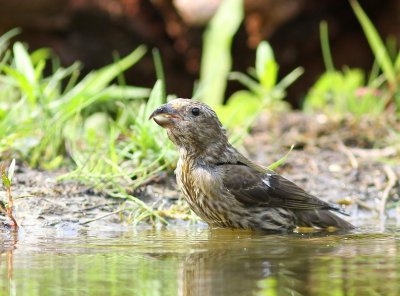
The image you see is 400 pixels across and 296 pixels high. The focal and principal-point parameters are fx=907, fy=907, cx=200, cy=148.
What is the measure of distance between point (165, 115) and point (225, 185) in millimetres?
565

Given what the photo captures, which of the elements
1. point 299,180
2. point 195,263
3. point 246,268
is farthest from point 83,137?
point 246,268

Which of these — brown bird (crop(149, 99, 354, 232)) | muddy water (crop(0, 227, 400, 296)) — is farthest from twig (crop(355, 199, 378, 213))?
muddy water (crop(0, 227, 400, 296))

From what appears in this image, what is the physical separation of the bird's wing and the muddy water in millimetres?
319

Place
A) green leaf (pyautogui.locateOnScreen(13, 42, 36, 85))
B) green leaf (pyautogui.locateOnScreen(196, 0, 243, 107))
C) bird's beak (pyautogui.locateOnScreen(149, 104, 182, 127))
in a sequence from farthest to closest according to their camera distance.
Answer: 1. green leaf (pyautogui.locateOnScreen(196, 0, 243, 107))
2. green leaf (pyautogui.locateOnScreen(13, 42, 36, 85))
3. bird's beak (pyautogui.locateOnScreen(149, 104, 182, 127))

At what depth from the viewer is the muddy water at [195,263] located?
3318 millimetres

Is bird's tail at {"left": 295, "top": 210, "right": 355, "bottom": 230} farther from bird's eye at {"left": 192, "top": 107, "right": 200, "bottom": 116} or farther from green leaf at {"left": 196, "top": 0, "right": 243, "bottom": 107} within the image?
green leaf at {"left": 196, "top": 0, "right": 243, "bottom": 107}

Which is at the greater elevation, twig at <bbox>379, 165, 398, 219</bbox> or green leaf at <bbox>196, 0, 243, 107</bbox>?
green leaf at <bbox>196, 0, 243, 107</bbox>

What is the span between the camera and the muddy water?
332 centimetres

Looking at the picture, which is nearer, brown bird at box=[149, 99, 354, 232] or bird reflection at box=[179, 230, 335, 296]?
bird reflection at box=[179, 230, 335, 296]

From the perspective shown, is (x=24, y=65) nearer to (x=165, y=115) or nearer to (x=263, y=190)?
(x=165, y=115)

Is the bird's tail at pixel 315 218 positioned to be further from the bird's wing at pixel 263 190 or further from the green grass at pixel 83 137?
the green grass at pixel 83 137

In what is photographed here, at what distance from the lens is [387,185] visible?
6.73 m

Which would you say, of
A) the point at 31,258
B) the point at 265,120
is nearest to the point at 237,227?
the point at 31,258

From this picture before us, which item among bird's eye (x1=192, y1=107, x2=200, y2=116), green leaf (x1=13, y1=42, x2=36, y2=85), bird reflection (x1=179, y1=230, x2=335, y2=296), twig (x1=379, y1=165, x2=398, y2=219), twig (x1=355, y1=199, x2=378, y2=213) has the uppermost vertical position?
green leaf (x1=13, y1=42, x2=36, y2=85)
